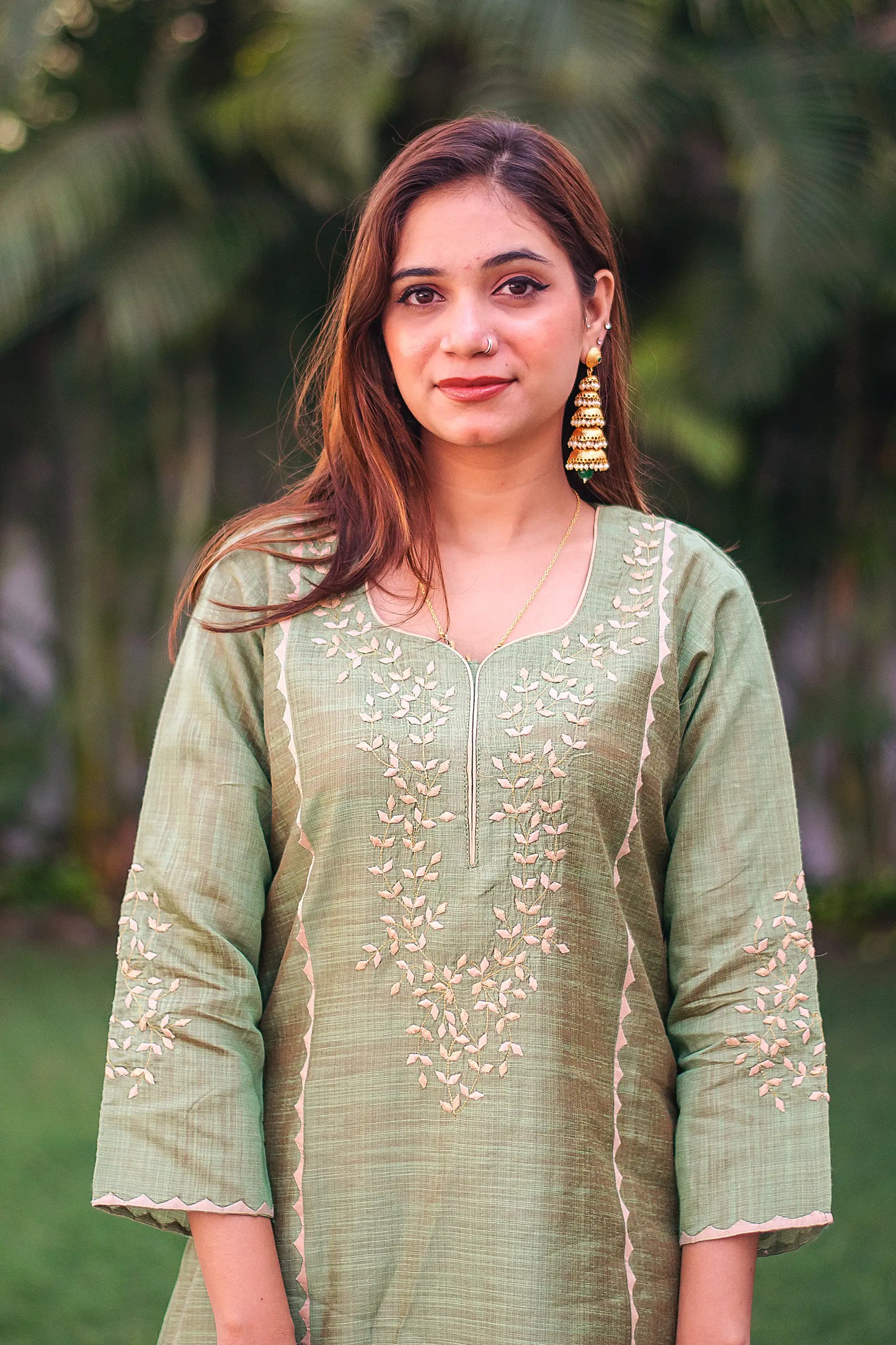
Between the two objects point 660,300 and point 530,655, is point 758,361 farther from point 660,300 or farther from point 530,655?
point 530,655

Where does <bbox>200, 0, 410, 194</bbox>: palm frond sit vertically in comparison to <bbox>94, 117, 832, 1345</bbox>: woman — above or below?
above

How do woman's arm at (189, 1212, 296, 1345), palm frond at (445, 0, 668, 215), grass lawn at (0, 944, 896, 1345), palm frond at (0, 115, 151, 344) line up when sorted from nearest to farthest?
1. woman's arm at (189, 1212, 296, 1345)
2. grass lawn at (0, 944, 896, 1345)
3. palm frond at (445, 0, 668, 215)
4. palm frond at (0, 115, 151, 344)

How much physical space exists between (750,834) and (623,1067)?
0.28m

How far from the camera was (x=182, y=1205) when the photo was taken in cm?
145

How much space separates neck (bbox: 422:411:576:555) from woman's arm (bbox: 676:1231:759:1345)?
30.6 inches

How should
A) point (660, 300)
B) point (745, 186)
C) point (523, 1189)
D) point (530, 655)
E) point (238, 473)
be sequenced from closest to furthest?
1. point (523, 1189)
2. point (530, 655)
3. point (745, 186)
4. point (660, 300)
5. point (238, 473)

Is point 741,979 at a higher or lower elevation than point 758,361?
lower

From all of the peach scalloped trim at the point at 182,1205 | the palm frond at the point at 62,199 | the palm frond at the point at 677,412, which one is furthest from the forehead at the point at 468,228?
the palm frond at the point at 62,199

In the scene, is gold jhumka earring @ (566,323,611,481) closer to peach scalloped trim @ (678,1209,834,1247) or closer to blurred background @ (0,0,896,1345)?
peach scalloped trim @ (678,1209,834,1247)

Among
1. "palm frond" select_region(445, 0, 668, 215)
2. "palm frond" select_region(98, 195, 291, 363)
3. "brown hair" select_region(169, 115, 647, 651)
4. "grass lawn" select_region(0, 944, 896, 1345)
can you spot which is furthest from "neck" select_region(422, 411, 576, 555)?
"palm frond" select_region(98, 195, 291, 363)

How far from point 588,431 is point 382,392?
0.82ft

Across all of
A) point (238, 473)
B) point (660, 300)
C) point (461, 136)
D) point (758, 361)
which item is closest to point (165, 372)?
point (238, 473)

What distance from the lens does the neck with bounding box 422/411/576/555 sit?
5.49ft

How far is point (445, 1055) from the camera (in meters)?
1.48
